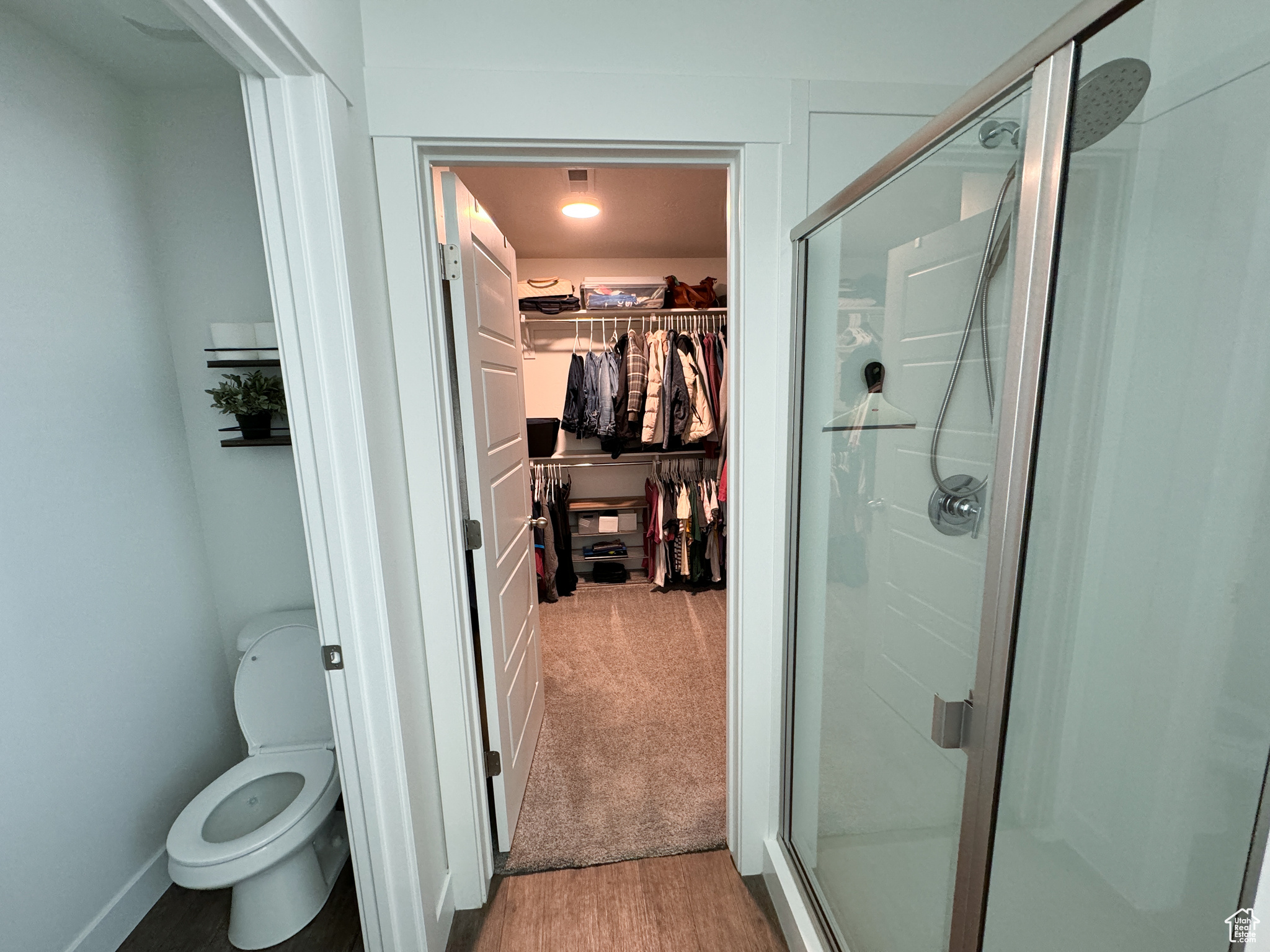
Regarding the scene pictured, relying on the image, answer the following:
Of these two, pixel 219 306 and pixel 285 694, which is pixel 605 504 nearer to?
pixel 285 694

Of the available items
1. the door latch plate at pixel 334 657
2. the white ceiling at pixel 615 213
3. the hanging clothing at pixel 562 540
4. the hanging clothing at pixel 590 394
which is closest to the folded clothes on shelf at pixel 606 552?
the hanging clothing at pixel 562 540

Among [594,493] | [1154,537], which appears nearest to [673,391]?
[594,493]

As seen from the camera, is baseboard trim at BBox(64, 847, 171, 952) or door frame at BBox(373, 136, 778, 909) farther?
baseboard trim at BBox(64, 847, 171, 952)

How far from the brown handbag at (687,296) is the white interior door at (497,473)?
160 centimetres

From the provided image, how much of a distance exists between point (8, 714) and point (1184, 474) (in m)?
2.29

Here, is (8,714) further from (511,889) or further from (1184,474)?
(1184,474)

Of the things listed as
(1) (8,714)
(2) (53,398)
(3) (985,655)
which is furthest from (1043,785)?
(2) (53,398)

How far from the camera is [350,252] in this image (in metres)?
1.00

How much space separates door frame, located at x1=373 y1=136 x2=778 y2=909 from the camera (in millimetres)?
1177

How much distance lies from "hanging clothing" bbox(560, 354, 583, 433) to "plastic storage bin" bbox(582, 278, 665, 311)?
0.38 metres

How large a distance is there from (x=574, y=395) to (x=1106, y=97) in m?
3.04

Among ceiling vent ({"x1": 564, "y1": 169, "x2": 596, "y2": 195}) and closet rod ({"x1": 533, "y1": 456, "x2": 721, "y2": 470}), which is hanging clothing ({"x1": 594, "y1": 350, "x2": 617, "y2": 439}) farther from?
ceiling vent ({"x1": 564, "y1": 169, "x2": 596, "y2": 195})

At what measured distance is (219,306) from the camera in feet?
5.10

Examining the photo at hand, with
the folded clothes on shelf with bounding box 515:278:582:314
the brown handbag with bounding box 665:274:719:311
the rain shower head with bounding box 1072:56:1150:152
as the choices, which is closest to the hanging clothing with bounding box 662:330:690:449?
the brown handbag with bounding box 665:274:719:311
